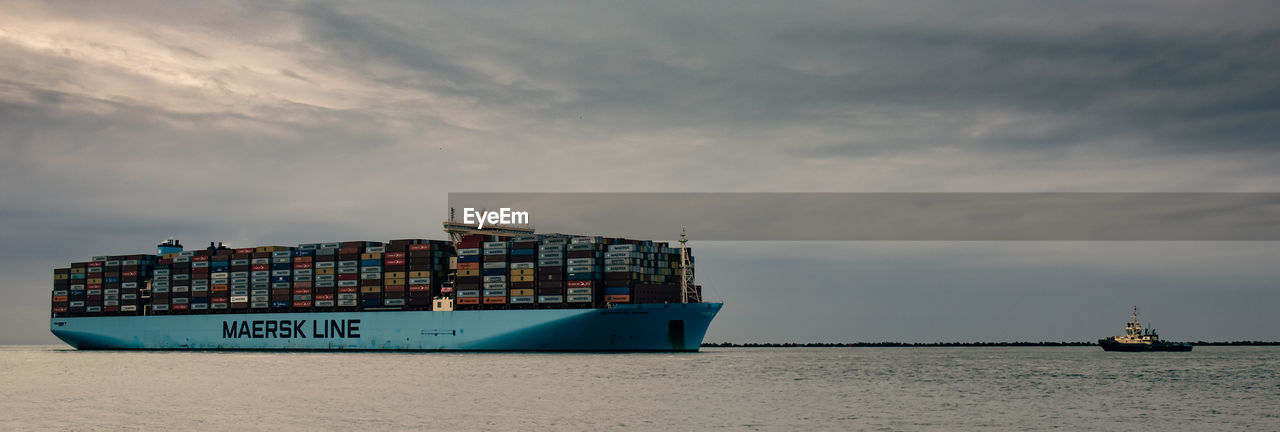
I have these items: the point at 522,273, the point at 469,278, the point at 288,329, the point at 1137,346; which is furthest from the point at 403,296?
the point at 1137,346

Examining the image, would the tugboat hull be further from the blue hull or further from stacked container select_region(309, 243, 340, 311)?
stacked container select_region(309, 243, 340, 311)

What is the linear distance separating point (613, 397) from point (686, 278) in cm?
4749

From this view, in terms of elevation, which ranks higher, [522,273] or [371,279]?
[522,273]

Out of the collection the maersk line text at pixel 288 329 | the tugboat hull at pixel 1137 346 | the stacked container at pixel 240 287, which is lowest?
the tugboat hull at pixel 1137 346

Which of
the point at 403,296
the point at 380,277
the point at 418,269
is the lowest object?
the point at 403,296

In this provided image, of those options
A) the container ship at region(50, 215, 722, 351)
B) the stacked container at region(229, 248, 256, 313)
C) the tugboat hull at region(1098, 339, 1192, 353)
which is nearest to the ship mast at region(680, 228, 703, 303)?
the container ship at region(50, 215, 722, 351)

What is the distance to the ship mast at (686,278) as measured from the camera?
98062 millimetres

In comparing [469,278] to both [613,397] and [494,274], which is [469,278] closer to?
[494,274]

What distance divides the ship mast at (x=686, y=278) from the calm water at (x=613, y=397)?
13.6m

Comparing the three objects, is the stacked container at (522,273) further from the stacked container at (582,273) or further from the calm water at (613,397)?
the calm water at (613,397)

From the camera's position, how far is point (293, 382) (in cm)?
6588

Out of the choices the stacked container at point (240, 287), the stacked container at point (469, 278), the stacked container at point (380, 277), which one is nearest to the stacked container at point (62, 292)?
the stacked container at point (380, 277)

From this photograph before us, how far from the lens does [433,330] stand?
103062 mm

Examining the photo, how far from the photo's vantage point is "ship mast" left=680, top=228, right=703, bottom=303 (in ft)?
322
